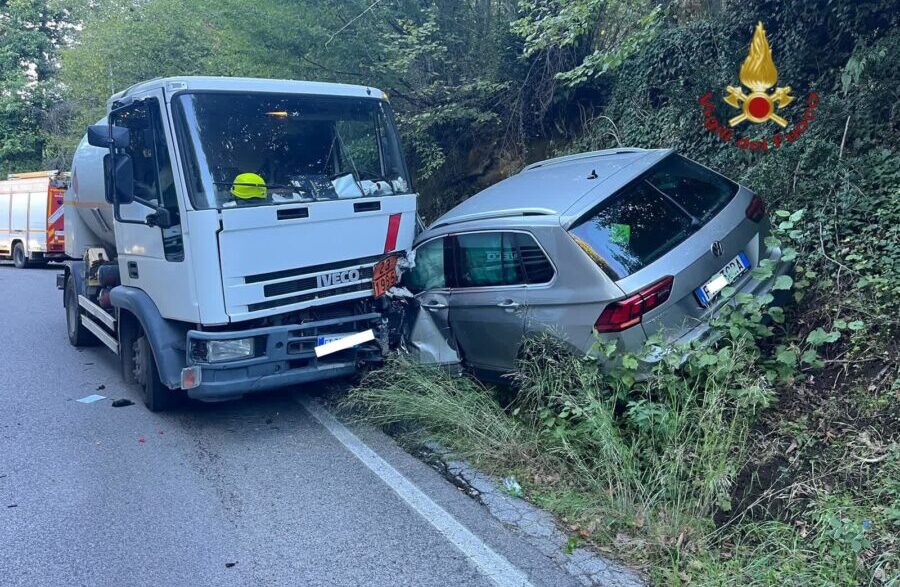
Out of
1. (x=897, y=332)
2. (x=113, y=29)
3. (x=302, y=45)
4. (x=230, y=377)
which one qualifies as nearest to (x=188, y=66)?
(x=113, y=29)

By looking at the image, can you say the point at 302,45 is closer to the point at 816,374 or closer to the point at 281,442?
the point at 281,442

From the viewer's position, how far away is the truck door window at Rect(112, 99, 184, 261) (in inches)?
234

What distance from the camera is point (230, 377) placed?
600 cm

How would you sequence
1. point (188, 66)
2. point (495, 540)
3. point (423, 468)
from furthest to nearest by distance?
point (188, 66)
point (423, 468)
point (495, 540)

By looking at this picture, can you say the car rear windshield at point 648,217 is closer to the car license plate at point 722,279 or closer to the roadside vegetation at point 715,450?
the car license plate at point 722,279

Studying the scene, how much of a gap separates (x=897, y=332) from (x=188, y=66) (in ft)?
62.7

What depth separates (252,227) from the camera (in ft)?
19.1

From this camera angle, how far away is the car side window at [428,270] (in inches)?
253

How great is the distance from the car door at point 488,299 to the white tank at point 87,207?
4.17 metres

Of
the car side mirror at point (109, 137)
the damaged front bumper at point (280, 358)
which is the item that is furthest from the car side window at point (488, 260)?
the car side mirror at point (109, 137)

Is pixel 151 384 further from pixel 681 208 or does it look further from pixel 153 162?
pixel 681 208

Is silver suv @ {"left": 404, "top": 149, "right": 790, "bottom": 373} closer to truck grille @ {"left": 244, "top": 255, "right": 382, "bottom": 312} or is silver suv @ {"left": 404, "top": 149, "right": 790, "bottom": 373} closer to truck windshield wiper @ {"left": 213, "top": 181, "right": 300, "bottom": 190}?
truck grille @ {"left": 244, "top": 255, "right": 382, "bottom": 312}

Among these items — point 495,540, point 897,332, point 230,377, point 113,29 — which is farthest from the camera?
point 113,29

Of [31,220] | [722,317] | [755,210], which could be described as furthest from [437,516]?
[31,220]
